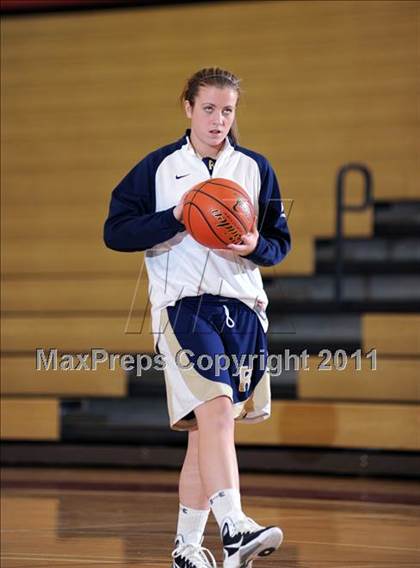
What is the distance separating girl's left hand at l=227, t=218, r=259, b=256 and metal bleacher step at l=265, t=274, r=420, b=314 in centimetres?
311

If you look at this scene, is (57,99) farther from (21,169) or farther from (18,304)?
(18,304)

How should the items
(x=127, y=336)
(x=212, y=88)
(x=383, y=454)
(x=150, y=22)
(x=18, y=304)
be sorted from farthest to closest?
(x=150, y=22), (x=18, y=304), (x=127, y=336), (x=383, y=454), (x=212, y=88)

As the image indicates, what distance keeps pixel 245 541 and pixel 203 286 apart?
66 centimetres

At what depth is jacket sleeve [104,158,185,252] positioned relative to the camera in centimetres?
282

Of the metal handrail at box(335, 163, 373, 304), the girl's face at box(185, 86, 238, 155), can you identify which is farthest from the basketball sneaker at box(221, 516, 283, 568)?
the metal handrail at box(335, 163, 373, 304)

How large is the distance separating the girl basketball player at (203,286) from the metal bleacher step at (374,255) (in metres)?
3.14

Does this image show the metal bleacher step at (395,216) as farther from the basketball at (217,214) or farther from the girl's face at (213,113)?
the basketball at (217,214)

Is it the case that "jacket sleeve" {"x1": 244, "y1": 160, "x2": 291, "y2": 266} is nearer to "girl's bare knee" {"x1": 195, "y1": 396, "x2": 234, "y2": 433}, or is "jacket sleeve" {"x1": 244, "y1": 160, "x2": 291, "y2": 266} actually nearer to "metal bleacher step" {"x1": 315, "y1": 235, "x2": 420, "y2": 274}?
"girl's bare knee" {"x1": 195, "y1": 396, "x2": 234, "y2": 433}

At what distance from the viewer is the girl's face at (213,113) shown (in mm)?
2812

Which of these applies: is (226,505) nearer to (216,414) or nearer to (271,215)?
(216,414)

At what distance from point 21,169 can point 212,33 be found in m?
1.51

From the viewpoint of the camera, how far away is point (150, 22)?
23.1ft

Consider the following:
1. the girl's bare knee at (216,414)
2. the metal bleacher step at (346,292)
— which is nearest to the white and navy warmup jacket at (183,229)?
the girl's bare knee at (216,414)

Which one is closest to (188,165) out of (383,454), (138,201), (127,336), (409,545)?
(138,201)
